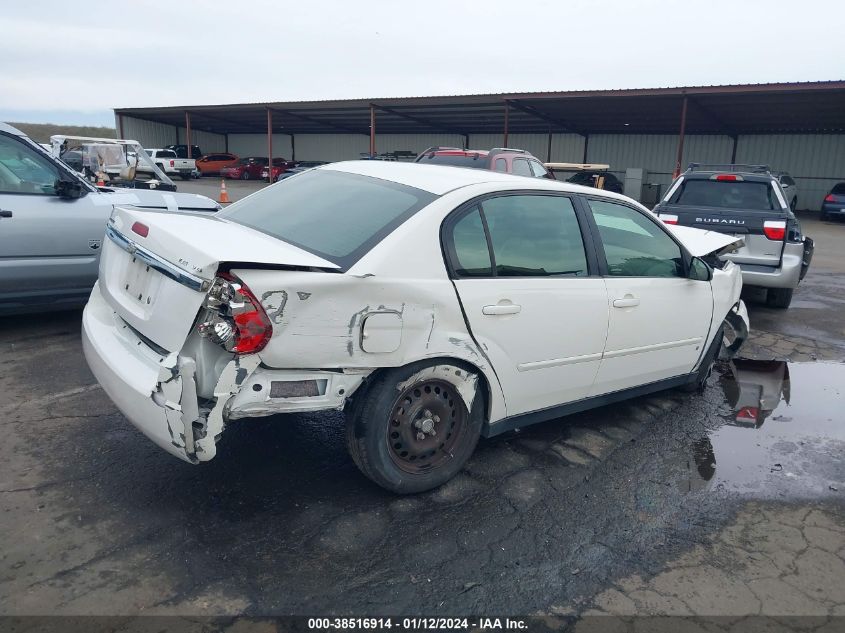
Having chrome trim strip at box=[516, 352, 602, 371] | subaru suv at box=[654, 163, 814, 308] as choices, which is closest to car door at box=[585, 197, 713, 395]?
chrome trim strip at box=[516, 352, 602, 371]

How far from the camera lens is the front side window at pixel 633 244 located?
12.9 ft

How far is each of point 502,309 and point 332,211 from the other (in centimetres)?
106

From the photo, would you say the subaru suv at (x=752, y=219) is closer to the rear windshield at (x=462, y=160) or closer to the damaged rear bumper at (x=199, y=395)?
the rear windshield at (x=462, y=160)

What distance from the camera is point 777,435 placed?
14.2 feet

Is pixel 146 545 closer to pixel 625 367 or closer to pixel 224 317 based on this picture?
pixel 224 317

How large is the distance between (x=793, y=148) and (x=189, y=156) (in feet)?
97.0

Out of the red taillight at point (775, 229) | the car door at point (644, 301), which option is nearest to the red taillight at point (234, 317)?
the car door at point (644, 301)

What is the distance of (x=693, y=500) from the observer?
3400mm

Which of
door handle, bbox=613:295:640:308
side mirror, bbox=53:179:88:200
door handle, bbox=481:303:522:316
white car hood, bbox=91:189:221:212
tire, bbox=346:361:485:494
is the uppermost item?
side mirror, bbox=53:179:88:200

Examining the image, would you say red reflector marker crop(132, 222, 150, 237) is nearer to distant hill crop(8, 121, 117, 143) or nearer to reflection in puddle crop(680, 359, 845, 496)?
reflection in puddle crop(680, 359, 845, 496)

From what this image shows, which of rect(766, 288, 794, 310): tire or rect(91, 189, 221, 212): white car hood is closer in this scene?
rect(91, 189, 221, 212): white car hood

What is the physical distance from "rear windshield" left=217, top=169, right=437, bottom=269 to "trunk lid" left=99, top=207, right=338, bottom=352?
12 centimetres

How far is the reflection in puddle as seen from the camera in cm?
367

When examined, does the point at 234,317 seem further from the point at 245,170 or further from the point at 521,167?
the point at 245,170
